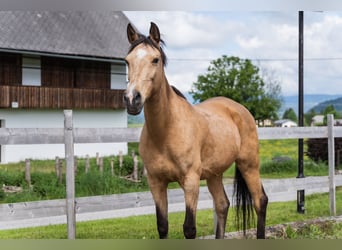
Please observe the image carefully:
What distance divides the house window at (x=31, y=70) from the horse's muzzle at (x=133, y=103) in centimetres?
698

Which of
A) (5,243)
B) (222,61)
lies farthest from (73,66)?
(5,243)

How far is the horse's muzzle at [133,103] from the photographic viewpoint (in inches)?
92.0

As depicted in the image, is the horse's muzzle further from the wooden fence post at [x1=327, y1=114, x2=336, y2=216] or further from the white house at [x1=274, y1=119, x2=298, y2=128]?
the white house at [x1=274, y1=119, x2=298, y2=128]

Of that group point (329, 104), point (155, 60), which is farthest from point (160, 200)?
point (329, 104)

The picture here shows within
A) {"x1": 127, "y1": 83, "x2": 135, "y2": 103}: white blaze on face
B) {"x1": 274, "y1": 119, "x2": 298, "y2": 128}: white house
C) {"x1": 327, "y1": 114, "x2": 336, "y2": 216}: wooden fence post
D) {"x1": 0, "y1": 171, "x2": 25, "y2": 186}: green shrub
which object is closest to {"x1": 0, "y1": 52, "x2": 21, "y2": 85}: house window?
{"x1": 0, "y1": 171, "x2": 25, "y2": 186}: green shrub

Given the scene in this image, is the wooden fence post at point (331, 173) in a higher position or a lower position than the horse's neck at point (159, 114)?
lower

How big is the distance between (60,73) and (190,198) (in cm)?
677

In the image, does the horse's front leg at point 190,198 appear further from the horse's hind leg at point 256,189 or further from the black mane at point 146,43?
the horse's hind leg at point 256,189

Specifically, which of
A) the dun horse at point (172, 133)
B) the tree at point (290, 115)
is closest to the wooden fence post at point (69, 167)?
the dun horse at point (172, 133)

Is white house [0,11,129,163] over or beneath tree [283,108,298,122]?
over

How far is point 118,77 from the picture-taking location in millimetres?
9078

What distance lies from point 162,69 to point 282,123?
3372mm

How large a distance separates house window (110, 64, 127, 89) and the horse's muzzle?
6.39 metres

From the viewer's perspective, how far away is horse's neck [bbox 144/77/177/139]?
102 inches
